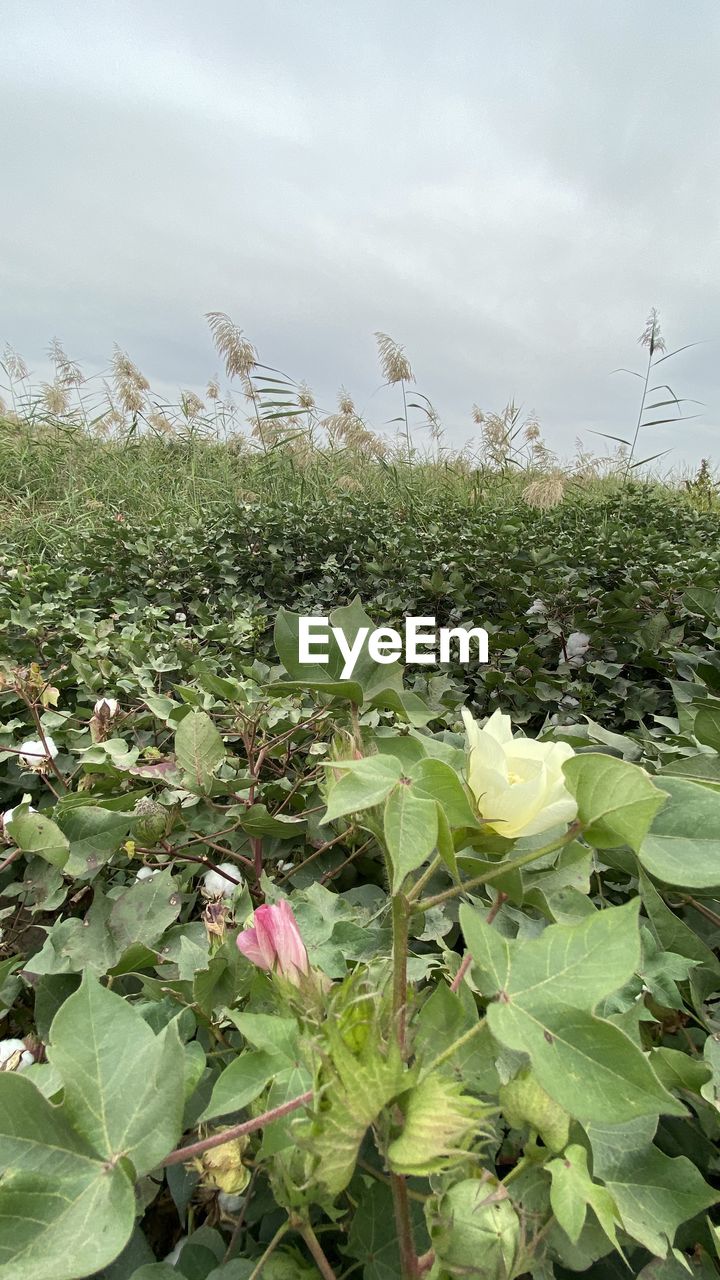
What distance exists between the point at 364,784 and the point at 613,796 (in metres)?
0.13

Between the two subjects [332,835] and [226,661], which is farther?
[226,661]

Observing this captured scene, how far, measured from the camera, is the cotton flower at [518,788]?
15.1 inches

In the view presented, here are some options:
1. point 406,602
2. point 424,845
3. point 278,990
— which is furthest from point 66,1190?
point 406,602

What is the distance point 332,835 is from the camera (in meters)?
0.82

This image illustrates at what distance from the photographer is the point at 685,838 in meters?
0.40

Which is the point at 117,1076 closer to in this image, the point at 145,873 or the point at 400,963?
the point at 400,963

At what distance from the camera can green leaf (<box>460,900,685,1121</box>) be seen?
295 mm

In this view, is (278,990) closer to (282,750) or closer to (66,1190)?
(66,1190)

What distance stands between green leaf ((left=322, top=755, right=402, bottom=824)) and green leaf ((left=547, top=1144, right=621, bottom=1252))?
196mm

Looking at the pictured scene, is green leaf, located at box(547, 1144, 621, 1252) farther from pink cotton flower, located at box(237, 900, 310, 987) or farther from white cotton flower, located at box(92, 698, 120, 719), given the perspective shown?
white cotton flower, located at box(92, 698, 120, 719)

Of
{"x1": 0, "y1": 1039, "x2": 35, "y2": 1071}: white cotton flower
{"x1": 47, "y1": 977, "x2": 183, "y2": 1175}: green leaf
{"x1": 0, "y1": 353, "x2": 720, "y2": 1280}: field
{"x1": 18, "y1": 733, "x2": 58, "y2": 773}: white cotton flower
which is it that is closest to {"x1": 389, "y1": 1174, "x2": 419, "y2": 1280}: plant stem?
{"x1": 0, "y1": 353, "x2": 720, "y2": 1280}: field

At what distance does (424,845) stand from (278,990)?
14 centimetres

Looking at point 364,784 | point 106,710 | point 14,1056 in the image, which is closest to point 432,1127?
point 364,784

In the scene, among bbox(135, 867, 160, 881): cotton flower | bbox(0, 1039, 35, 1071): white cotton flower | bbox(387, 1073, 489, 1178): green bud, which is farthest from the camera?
bbox(135, 867, 160, 881): cotton flower
